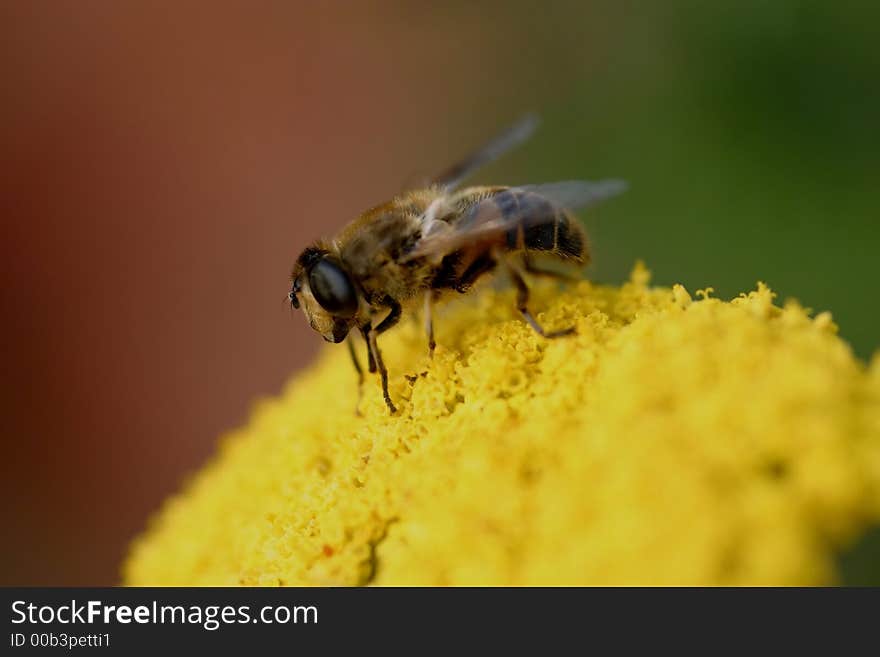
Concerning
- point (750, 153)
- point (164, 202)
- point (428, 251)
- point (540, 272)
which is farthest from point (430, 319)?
point (164, 202)

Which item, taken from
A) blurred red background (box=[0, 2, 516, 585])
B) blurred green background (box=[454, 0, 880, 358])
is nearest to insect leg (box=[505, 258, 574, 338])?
A: blurred green background (box=[454, 0, 880, 358])

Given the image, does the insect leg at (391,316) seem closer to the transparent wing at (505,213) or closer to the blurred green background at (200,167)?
the transparent wing at (505,213)

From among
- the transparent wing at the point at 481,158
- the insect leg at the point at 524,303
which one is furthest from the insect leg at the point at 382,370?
the transparent wing at the point at 481,158

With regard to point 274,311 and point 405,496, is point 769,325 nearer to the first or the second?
point 405,496

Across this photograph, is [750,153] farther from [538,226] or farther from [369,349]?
[369,349]

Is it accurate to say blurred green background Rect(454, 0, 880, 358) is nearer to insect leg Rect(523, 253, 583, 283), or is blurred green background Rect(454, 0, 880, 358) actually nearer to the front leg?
insect leg Rect(523, 253, 583, 283)

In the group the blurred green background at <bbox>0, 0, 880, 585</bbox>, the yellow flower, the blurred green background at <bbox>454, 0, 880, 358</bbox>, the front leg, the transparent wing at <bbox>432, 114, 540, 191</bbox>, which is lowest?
the yellow flower
